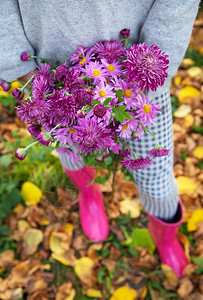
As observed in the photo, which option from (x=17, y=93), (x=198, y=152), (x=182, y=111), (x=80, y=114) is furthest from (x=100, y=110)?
(x=182, y=111)

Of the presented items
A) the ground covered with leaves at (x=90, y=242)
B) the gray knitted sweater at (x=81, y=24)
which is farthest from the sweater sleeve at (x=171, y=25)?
the ground covered with leaves at (x=90, y=242)

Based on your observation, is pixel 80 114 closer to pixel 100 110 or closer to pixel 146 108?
pixel 100 110

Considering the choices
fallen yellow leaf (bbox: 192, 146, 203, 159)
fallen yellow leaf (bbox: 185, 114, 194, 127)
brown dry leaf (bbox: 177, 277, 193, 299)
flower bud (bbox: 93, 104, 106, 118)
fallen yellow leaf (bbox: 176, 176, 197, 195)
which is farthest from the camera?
fallen yellow leaf (bbox: 185, 114, 194, 127)

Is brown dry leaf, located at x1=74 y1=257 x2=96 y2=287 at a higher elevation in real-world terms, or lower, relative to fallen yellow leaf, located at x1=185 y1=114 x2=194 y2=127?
lower

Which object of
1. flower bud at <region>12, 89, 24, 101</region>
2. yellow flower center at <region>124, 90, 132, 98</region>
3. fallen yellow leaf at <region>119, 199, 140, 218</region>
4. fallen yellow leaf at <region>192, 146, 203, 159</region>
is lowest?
fallen yellow leaf at <region>119, 199, 140, 218</region>

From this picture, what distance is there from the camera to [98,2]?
742 mm

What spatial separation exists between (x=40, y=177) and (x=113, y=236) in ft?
1.72

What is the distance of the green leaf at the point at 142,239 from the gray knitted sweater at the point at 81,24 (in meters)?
0.88

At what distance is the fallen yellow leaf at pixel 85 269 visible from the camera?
1.38 metres

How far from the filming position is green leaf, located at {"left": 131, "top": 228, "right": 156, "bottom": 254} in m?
1.44

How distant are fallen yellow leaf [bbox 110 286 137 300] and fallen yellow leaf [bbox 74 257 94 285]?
0.13 m

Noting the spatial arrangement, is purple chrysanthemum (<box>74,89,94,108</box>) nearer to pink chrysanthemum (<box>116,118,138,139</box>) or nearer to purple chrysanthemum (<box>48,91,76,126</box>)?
purple chrysanthemum (<box>48,91,76,126</box>)

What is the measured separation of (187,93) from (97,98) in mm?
1384

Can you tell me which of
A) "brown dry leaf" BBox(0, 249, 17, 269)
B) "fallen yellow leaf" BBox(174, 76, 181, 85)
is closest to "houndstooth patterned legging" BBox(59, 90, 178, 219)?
"brown dry leaf" BBox(0, 249, 17, 269)
